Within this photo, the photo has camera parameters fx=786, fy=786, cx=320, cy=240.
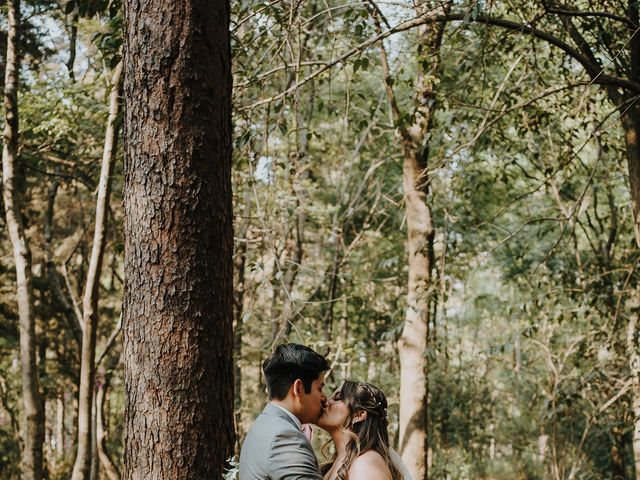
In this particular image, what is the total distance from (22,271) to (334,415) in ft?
18.2

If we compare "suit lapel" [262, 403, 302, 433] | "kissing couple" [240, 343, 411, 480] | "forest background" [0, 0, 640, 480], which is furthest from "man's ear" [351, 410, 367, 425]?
"forest background" [0, 0, 640, 480]

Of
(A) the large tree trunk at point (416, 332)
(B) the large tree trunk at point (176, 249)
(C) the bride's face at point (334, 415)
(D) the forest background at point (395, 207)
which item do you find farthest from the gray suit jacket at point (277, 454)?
(A) the large tree trunk at point (416, 332)

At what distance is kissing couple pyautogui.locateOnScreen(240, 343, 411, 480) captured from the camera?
10.5 feet

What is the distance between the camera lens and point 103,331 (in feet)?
59.5

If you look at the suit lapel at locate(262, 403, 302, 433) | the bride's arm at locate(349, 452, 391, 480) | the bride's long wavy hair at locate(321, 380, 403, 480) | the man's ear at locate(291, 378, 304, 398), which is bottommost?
the bride's arm at locate(349, 452, 391, 480)

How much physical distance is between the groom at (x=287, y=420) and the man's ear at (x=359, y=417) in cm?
21

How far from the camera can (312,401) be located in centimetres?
355

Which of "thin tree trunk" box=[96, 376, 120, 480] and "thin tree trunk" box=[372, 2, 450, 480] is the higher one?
"thin tree trunk" box=[372, 2, 450, 480]

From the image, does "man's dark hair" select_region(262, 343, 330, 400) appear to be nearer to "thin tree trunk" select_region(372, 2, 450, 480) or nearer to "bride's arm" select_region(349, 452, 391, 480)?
"bride's arm" select_region(349, 452, 391, 480)

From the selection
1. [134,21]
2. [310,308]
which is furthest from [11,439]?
[134,21]

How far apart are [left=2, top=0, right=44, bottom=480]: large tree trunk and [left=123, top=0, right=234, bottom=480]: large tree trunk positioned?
5513mm

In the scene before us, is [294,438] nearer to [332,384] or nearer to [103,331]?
[332,384]

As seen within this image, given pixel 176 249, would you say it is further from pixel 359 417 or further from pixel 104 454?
pixel 104 454

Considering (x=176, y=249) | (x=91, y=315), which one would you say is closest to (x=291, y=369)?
(x=176, y=249)
